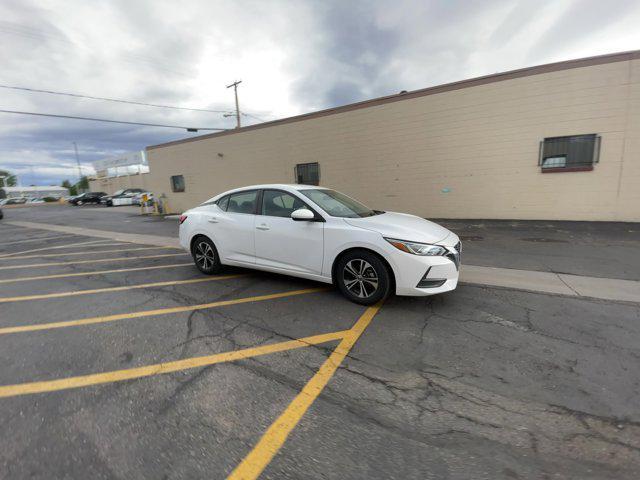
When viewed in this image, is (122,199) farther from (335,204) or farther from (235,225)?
(335,204)

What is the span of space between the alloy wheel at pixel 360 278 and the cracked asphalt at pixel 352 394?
0.81ft

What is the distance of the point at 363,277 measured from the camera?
3.90m

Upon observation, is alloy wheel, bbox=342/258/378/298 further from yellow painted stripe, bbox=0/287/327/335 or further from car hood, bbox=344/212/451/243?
yellow painted stripe, bbox=0/287/327/335

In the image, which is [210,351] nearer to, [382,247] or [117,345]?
[117,345]

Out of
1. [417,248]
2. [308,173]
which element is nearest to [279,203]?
[417,248]

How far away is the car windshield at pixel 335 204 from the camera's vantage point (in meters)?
4.38

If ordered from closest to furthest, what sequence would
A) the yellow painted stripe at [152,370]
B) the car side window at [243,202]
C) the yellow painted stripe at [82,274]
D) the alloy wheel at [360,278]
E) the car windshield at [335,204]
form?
the yellow painted stripe at [152,370], the alloy wheel at [360,278], the car windshield at [335,204], the car side window at [243,202], the yellow painted stripe at [82,274]

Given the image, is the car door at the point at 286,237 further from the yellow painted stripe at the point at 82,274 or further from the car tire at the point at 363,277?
the yellow painted stripe at the point at 82,274

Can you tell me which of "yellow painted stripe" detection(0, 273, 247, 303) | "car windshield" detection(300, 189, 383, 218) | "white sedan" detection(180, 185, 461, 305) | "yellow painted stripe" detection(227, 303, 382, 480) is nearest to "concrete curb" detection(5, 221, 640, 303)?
"white sedan" detection(180, 185, 461, 305)

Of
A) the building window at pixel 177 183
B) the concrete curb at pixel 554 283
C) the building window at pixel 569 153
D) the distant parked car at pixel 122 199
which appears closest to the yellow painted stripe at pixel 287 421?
the concrete curb at pixel 554 283

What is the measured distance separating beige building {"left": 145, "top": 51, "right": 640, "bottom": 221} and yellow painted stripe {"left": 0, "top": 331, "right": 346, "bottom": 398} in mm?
9326

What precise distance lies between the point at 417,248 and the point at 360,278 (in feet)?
2.61

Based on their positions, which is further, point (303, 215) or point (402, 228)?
point (303, 215)

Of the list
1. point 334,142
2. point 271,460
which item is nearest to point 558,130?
point 334,142
